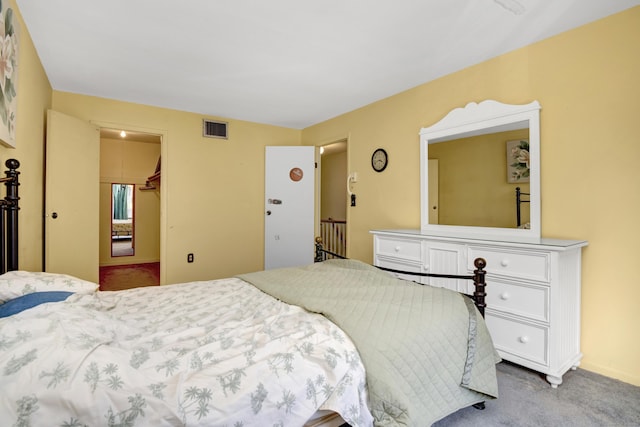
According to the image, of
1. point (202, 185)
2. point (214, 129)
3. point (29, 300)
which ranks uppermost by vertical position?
point (214, 129)

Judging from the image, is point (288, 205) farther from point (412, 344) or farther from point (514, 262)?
point (412, 344)

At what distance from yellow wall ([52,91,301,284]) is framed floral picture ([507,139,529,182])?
3176 millimetres

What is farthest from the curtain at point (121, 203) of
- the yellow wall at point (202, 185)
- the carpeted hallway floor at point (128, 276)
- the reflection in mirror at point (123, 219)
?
the yellow wall at point (202, 185)

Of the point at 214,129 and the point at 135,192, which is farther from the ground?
the point at 214,129

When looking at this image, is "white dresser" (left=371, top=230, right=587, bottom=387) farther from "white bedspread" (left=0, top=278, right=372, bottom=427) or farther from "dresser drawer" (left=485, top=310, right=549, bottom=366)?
"white bedspread" (left=0, top=278, right=372, bottom=427)

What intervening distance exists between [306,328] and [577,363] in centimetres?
209

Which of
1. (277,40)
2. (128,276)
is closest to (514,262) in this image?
(277,40)

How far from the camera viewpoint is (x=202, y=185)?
13.6ft

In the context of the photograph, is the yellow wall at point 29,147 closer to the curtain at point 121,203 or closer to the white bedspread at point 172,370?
the white bedspread at point 172,370

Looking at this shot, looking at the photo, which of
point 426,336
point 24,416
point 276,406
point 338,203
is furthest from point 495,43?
point 338,203

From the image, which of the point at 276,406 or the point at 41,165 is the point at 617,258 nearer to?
the point at 276,406

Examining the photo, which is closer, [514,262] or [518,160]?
[514,262]

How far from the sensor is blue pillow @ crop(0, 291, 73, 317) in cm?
107

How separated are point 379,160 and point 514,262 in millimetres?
1882
